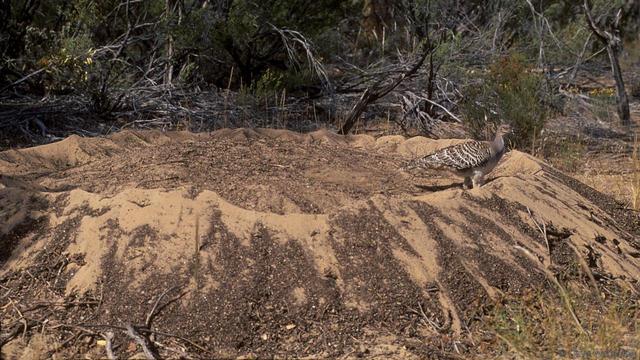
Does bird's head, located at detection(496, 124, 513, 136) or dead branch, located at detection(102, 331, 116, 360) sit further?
bird's head, located at detection(496, 124, 513, 136)

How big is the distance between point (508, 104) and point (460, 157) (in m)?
3.63

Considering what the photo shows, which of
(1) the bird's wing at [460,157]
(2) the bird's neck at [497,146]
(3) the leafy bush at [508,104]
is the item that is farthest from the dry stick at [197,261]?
(3) the leafy bush at [508,104]

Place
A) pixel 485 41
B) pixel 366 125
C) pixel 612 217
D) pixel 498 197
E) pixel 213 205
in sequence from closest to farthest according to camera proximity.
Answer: pixel 213 205 < pixel 498 197 < pixel 612 217 < pixel 366 125 < pixel 485 41

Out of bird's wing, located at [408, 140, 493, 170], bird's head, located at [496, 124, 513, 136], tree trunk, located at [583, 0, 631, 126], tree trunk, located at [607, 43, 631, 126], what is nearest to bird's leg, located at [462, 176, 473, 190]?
bird's wing, located at [408, 140, 493, 170]

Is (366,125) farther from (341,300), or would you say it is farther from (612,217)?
(341,300)

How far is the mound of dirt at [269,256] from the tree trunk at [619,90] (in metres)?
5.80

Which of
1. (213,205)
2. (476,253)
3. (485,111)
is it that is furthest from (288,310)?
(485,111)

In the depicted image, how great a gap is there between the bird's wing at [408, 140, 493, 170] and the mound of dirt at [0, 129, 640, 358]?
0.38m

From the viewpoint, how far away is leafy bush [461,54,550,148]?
31.6 ft

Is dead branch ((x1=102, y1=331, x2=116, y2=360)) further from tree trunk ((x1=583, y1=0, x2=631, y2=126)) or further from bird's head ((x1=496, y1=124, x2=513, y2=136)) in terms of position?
tree trunk ((x1=583, y1=0, x2=631, y2=126))

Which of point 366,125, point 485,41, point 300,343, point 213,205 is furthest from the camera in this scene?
point 485,41

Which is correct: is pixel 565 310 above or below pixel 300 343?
above

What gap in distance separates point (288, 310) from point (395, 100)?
741cm

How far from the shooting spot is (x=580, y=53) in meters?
13.1
